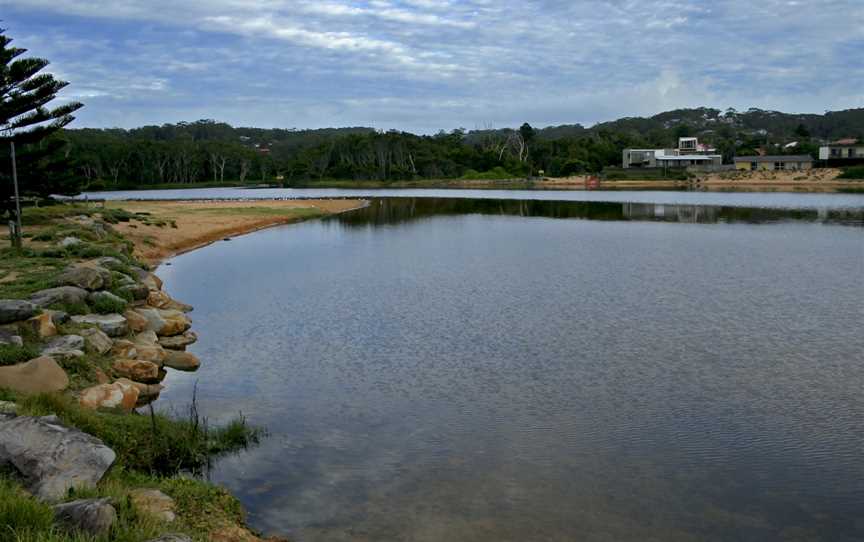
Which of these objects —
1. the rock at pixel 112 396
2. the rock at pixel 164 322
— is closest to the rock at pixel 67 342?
the rock at pixel 112 396

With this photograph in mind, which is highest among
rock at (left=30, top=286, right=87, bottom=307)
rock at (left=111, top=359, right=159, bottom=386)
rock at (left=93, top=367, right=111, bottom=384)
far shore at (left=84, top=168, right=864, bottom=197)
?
far shore at (left=84, top=168, right=864, bottom=197)

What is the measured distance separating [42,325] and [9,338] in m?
1.17

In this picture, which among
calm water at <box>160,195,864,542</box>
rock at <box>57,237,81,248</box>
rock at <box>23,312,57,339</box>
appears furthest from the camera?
rock at <box>57,237,81,248</box>

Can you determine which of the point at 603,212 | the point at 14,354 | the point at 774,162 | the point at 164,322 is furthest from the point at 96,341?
the point at 774,162

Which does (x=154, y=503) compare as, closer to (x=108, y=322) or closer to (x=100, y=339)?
(x=100, y=339)

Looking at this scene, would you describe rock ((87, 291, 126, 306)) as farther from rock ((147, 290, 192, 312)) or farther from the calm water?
rock ((147, 290, 192, 312))

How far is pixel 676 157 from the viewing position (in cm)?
12219

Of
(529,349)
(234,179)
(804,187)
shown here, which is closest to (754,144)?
(804,187)

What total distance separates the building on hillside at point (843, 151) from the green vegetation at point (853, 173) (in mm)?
6862

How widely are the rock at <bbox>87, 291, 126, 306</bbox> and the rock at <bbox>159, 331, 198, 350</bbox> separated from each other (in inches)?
48.3

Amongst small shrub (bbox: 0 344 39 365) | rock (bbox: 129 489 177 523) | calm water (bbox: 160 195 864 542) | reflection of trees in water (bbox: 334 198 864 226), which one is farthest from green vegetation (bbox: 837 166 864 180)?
rock (bbox: 129 489 177 523)

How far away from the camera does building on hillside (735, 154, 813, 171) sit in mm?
109750

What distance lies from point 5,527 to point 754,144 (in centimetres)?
14480

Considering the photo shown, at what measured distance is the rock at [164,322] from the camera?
1773 cm
